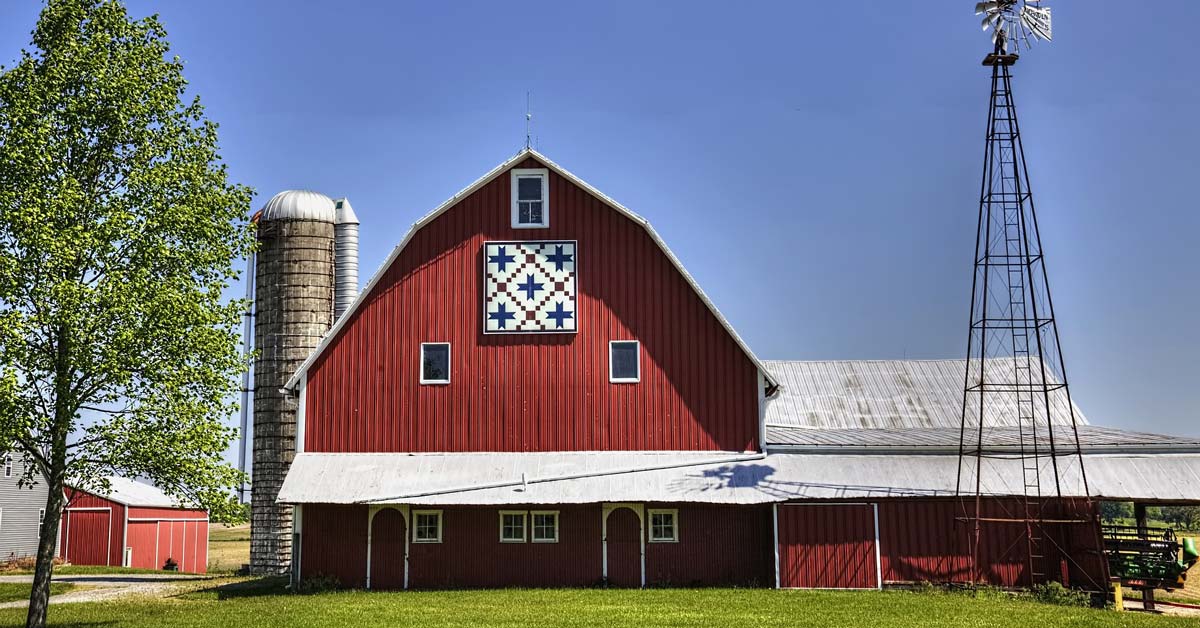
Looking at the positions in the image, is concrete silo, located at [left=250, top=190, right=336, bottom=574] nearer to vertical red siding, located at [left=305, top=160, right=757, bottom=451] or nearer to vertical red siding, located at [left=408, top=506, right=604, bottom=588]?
vertical red siding, located at [left=305, top=160, right=757, bottom=451]

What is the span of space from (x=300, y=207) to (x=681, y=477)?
1589 centimetres

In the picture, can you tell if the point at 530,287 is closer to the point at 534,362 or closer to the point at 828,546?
the point at 534,362

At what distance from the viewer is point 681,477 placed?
25672 mm

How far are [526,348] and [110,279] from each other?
10783 mm

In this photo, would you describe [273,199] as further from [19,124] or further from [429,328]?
[19,124]

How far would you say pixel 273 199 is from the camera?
3516 cm

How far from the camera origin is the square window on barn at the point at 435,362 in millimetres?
27094

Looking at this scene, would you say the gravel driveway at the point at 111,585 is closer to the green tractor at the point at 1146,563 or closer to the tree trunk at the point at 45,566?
the tree trunk at the point at 45,566

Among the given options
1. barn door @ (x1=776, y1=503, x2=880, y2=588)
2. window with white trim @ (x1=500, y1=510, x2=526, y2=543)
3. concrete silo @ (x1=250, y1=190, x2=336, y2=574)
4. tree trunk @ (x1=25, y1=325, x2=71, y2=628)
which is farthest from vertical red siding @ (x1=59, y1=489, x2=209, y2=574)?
barn door @ (x1=776, y1=503, x2=880, y2=588)

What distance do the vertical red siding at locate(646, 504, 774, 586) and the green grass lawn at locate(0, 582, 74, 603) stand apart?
14.6m

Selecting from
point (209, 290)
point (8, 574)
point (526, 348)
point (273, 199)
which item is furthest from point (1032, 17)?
point (8, 574)

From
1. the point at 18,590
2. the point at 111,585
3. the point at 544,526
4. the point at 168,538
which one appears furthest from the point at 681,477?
the point at 168,538

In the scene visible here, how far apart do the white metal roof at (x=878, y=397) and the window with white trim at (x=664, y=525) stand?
7999 millimetres

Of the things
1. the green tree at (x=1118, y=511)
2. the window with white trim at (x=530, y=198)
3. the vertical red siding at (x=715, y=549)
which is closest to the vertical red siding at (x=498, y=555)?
the vertical red siding at (x=715, y=549)
